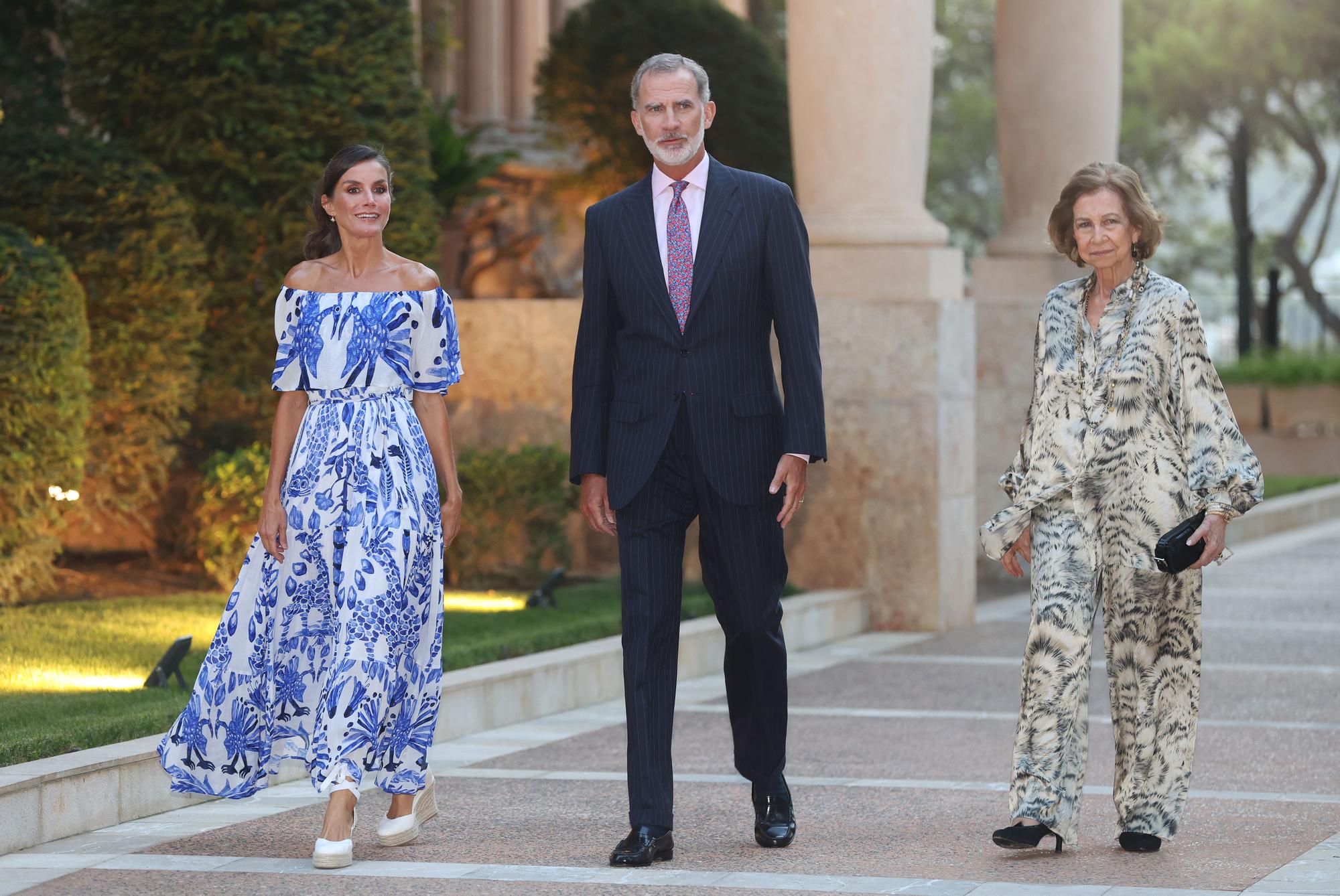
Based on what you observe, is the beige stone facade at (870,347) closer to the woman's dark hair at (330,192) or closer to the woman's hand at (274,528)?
the woman's dark hair at (330,192)

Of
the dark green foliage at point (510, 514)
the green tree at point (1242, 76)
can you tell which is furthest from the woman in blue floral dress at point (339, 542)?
the green tree at point (1242, 76)

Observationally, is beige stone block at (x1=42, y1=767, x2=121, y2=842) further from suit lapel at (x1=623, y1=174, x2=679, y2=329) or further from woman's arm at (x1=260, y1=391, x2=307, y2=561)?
suit lapel at (x1=623, y1=174, x2=679, y2=329)

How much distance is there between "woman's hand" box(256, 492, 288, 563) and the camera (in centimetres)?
592

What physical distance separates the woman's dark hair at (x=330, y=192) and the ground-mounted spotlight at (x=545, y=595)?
462 cm

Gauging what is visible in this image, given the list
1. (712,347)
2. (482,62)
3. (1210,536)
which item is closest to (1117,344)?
(1210,536)

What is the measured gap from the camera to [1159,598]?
5.77 m

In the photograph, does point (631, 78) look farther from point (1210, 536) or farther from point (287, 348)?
point (1210, 536)

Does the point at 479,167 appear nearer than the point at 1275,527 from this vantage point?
Yes

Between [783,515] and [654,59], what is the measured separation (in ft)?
4.33

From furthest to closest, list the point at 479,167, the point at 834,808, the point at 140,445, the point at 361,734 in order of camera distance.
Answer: the point at 479,167, the point at 140,445, the point at 834,808, the point at 361,734

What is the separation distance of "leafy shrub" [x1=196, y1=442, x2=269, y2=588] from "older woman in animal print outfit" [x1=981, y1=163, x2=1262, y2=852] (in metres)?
5.62

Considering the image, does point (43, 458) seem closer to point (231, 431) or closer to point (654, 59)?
point (231, 431)

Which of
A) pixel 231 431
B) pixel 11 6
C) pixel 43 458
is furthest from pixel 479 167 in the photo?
pixel 43 458

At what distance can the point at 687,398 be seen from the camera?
580 cm
